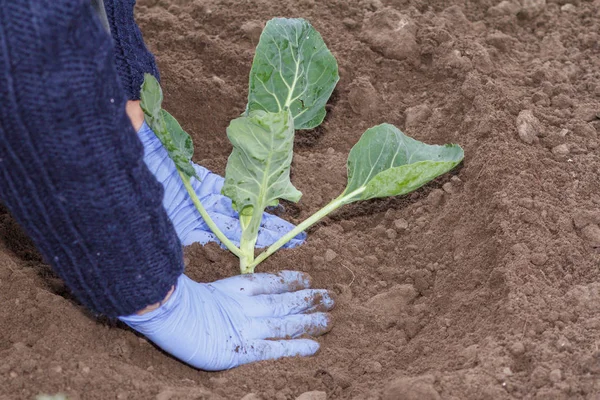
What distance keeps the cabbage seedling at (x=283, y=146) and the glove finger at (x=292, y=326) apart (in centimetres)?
18

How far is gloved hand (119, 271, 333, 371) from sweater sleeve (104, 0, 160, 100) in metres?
0.60

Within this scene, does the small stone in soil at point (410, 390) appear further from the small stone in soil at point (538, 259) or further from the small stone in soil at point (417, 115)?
the small stone in soil at point (417, 115)

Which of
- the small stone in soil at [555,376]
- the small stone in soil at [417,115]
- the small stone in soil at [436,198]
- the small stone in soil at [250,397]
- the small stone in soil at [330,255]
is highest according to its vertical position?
the small stone in soil at [417,115]

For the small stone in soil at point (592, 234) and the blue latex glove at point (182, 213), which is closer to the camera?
the small stone in soil at point (592, 234)

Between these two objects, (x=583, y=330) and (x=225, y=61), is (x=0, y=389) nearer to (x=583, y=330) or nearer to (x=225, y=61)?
(x=583, y=330)

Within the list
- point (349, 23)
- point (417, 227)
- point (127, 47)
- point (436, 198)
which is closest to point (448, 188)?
point (436, 198)

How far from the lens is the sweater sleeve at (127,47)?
2.01 meters

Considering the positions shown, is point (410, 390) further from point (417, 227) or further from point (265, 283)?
point (417, 227)

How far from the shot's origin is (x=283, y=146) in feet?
5.75

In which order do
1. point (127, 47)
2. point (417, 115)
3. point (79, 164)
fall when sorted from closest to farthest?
point (79, 164)
point (127, 47)
point (417, 115)

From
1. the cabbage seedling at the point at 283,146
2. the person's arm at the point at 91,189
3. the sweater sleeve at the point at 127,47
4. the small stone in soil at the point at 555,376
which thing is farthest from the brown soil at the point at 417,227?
the sweater sleeve at the point at 127,47

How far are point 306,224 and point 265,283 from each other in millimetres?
189

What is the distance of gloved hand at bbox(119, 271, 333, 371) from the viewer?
68.4 inches

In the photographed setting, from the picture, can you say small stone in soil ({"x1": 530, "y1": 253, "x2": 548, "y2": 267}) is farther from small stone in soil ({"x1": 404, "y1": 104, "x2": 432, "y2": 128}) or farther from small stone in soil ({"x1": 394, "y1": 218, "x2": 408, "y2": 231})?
small stone in soil ({"x1": 404, "y1": 104, "x2": 432, "y2": 128})
